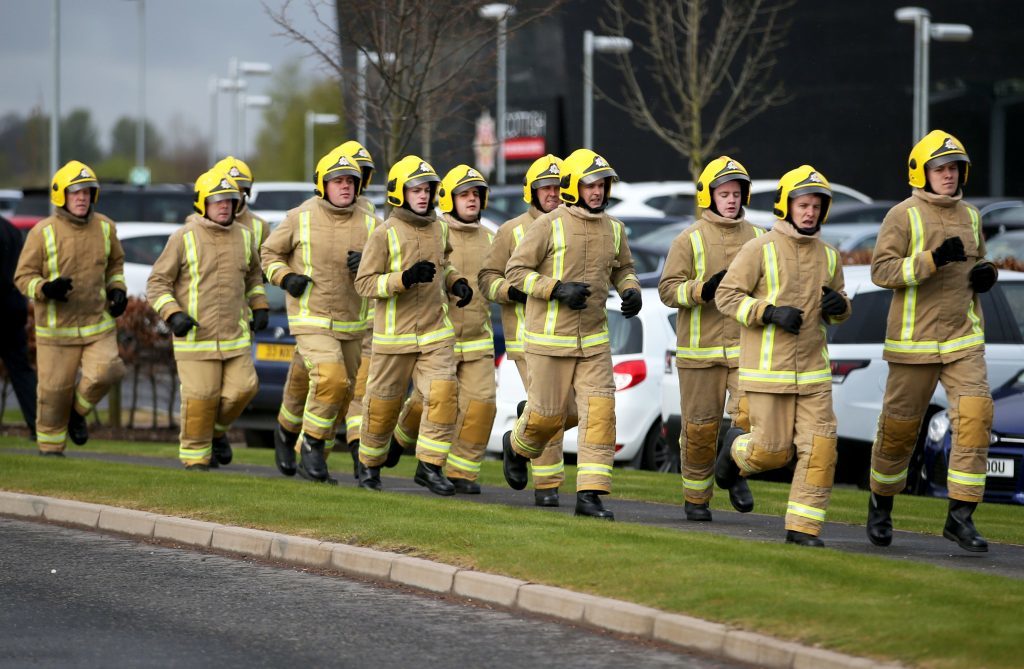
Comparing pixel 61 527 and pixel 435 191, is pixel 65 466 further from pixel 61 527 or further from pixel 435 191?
pixel 435 191

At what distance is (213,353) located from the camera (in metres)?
12.6

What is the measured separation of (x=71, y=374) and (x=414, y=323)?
3.40m

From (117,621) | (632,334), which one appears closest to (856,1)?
(632,334)

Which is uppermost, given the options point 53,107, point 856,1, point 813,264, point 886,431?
point 856,1

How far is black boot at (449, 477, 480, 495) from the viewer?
1205 centimetres

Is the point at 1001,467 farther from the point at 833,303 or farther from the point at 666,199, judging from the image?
the point at 666,199

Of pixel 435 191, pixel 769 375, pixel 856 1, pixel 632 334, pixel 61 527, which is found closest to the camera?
pixel 769 375

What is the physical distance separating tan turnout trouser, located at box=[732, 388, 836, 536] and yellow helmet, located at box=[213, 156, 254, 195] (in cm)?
475

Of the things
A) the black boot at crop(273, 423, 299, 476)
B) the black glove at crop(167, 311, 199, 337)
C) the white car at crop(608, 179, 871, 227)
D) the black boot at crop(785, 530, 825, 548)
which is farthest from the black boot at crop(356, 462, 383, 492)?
the white car at crop(608, 179, 871, 227)

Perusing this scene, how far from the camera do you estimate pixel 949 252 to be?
9.31m

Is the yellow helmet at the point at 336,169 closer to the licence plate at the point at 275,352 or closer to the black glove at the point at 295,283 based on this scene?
the black glove at the point at 295,283

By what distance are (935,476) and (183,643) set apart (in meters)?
6.14

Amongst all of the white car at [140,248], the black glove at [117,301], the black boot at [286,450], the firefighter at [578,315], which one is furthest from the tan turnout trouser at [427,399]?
the white car at [140,248]

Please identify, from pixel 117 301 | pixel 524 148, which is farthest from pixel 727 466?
pixel 524 148
